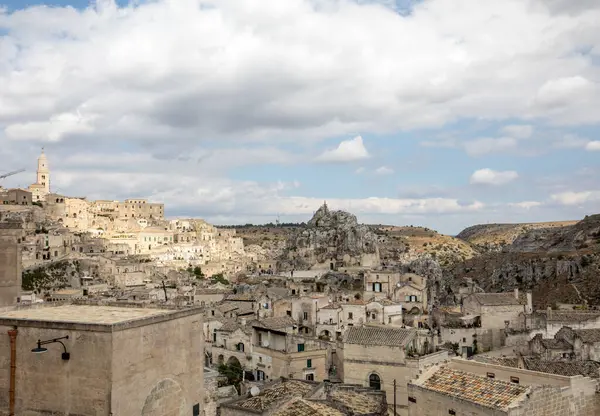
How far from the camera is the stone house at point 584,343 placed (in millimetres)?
34594

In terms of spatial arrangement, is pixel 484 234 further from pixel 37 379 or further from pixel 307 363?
pixel 37 379

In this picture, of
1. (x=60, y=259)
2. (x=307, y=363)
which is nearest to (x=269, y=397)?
(x=307, y=363)

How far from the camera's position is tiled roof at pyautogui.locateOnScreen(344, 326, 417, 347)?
30212 mm

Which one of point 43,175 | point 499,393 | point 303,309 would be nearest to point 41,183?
point 43,175

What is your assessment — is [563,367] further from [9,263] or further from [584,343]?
[9,263]

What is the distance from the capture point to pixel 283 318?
132 feet

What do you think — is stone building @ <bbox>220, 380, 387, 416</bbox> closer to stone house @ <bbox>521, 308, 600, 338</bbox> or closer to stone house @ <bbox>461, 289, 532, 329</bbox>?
stone house @ <bbox>521, 308, 600, 338</bbox>

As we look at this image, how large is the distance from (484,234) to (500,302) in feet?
527

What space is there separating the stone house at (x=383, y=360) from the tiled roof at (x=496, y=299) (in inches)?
601

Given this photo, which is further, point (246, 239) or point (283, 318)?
point (246, 239)

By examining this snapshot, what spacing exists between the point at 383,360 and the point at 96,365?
75.5ft

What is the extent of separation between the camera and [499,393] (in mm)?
19344

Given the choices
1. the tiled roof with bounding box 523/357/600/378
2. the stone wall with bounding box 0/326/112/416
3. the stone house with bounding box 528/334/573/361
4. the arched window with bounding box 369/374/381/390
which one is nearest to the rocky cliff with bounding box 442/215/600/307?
the stone house with bounding box 528/334/573/361

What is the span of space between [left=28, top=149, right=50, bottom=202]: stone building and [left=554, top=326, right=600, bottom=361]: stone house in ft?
362
